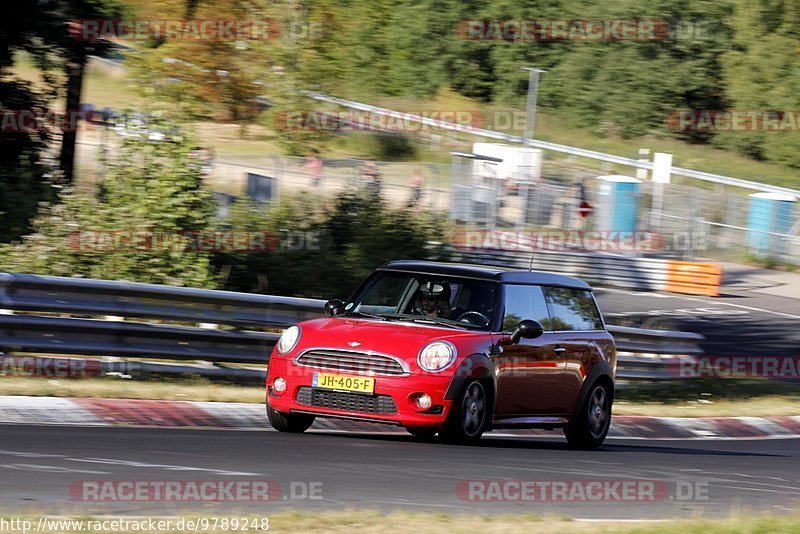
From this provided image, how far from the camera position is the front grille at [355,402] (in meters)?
9.52

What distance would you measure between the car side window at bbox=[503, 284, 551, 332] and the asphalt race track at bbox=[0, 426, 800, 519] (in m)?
1.06

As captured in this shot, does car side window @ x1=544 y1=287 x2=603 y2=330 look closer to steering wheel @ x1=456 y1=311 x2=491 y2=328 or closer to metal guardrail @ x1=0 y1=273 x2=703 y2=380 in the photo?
steering wheel @ x1=456 y1=311 x2=491 y2=328

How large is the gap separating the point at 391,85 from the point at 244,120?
740 inches

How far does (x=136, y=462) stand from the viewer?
7.62 metres

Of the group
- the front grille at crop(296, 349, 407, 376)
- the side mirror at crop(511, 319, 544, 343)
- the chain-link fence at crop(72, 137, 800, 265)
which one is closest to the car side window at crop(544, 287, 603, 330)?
the side mirror at crop(511, 319, 544, 343)

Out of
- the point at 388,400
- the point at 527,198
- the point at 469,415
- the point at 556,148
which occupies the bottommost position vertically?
the point at 469,415

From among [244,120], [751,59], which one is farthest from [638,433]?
[751,59]

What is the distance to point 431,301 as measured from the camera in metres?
10.4

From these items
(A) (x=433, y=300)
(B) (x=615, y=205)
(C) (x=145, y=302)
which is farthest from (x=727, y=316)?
(A) (x=433, y=300)

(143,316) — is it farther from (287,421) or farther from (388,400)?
(388,400)

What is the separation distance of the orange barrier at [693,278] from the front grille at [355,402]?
910 inches

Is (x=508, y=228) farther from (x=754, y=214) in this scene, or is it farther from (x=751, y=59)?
(x=751, y=59)

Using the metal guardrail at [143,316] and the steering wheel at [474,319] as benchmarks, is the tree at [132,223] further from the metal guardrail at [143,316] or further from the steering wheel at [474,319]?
the steering wheel at [474,319]

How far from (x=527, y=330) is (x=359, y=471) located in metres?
2.75
